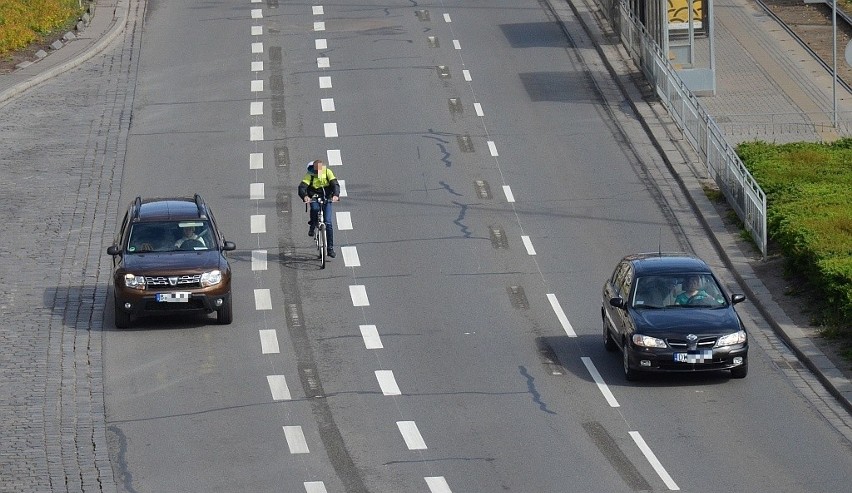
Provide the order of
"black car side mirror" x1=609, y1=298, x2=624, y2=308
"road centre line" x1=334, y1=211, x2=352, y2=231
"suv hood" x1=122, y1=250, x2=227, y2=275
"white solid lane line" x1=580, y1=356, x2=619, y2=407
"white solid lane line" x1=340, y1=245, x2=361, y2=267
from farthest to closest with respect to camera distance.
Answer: "road centre line" x1=334, y1=211, x2=352, y2=231, "white solid lane line" x1=340, y1=245, x2=361, y2=267, "suv hood" x1=122, y1=250, x2=227, y2=275, "black car side mirror" x1=609, y1=298, x2=624, y2=308, "white solid lane line" x1=580, y1=356, x2=619, y2=407

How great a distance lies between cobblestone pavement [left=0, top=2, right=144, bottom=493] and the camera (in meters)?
17.7

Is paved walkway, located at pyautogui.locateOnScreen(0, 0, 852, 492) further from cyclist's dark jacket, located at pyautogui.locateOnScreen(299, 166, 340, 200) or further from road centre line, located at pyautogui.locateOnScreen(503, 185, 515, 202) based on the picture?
cyclist's dark jacket, located at pyautogui.locateOnScreen(299, 166, 340, 200)

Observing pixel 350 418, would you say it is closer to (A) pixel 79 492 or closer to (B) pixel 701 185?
(A) pixel 79 492

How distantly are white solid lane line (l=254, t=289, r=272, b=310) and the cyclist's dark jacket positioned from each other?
2.26m

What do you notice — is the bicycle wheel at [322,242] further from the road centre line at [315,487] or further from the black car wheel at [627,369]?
the road centre line at [315,487]

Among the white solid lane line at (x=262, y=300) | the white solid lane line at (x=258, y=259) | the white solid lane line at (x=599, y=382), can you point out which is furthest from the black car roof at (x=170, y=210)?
the white solid lane line at (x=599, y=382)

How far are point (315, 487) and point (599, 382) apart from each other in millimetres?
5528

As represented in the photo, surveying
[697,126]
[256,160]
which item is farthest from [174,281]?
[697,126]

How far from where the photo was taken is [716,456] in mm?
17438

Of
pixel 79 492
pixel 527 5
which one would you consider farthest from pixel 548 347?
pixel 527 5

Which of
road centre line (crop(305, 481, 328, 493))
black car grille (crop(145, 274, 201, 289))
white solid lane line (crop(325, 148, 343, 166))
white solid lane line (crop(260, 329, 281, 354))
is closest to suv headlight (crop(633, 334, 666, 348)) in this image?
white solid lane line (crop(260, 329, 281, 354))

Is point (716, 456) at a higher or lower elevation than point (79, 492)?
lower

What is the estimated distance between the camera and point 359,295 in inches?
974

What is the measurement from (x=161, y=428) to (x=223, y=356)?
123 inches
